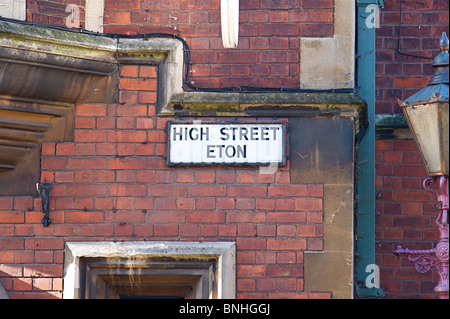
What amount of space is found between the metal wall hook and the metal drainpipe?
2.18 meters

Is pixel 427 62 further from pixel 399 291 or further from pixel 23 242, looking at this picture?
pixel 23 242

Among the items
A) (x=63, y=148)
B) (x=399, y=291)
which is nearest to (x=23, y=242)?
(x=63, y=148)

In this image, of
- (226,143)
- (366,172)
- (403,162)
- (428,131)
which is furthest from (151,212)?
(403,162)

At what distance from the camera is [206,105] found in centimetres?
592

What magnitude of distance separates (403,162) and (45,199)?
2.61 m

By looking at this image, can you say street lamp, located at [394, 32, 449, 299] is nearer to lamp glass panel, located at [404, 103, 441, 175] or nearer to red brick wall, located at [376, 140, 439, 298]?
lamp glass panel, located at [404, 103, 441, 175]

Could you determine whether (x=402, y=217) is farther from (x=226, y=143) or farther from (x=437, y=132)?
(x=226, y=143)

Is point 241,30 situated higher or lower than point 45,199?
higher

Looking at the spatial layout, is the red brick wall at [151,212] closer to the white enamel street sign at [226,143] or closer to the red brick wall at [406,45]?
the white enamel street sign at [226,143]

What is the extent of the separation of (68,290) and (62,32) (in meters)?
1.67

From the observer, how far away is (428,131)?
18.3ft

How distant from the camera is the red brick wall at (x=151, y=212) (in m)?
5.81

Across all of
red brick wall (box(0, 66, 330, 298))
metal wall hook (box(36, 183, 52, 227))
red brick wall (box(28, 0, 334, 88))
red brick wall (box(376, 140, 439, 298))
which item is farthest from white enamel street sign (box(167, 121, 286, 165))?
red brick wall (box(376, 140, 439, 298))

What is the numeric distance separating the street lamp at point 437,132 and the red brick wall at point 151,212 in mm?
727
